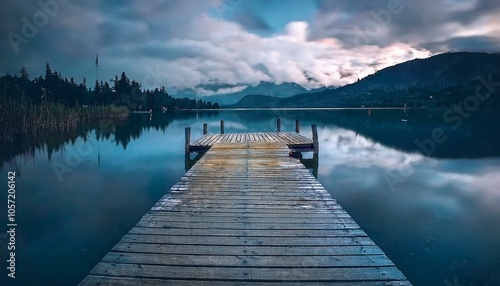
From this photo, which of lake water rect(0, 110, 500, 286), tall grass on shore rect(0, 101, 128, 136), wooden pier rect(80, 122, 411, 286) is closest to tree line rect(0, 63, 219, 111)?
tall grass on shore rect(0, 101, 128, 136)

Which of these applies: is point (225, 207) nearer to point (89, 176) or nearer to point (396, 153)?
point (89, 176)

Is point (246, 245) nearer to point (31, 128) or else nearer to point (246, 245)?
point (246, 245)

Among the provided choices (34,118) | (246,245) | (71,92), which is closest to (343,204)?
(246,245)

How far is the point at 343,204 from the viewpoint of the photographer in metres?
9.84

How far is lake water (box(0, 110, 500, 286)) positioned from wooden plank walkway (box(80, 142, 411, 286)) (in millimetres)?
2165

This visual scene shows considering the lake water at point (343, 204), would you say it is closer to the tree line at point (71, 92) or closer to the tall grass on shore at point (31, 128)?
the tall grass on shore at point (31, 128)

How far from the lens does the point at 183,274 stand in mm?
3320

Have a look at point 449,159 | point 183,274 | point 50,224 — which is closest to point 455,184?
point 449,159

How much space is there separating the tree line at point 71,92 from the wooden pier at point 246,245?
39.4 m

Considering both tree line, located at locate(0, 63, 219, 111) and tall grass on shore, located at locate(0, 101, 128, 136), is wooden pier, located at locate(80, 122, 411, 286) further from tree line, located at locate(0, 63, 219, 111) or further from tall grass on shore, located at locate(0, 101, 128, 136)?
tree line, located at locate(0, 63, 219, 111)

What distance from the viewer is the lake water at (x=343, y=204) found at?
19.9 feet

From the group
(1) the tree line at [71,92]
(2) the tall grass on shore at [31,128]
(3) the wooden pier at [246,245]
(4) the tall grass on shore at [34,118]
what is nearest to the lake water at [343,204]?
(2) the tall grass on shore at [31,128]

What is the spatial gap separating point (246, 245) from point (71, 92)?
7309 centimetres

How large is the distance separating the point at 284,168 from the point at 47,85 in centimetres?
6913
